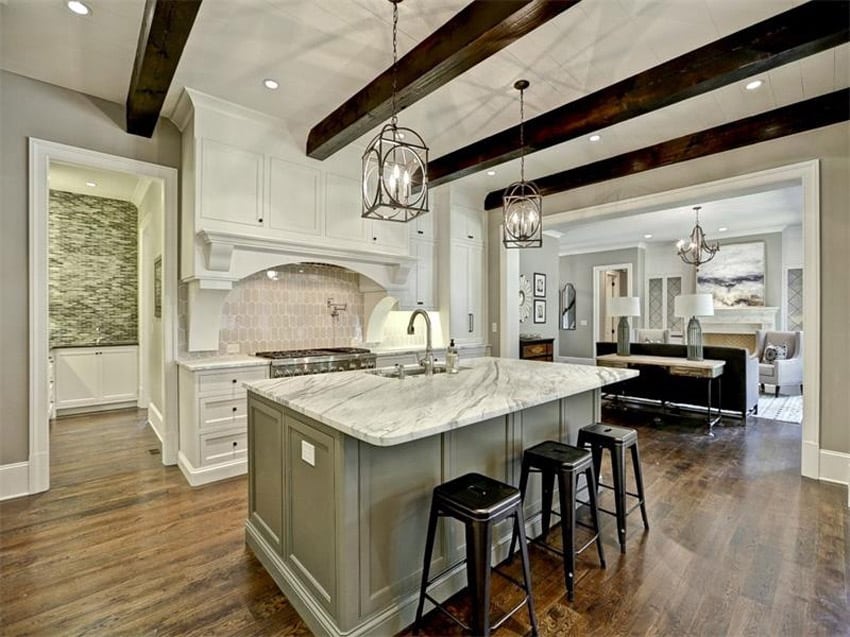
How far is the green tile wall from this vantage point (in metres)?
5.59

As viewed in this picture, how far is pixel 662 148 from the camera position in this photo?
4.18 meters

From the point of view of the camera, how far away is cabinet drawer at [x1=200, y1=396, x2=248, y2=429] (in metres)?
3.40

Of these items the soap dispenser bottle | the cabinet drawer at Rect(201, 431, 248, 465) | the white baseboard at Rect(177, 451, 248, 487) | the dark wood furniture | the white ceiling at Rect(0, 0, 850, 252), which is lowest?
the white baseboard at Rect(177, 451, 248, 487)

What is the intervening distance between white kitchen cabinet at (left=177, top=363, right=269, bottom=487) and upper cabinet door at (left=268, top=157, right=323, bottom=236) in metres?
1.32

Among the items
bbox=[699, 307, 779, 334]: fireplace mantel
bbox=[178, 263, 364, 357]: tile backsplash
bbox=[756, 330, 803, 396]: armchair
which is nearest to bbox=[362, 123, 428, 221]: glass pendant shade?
bbox=[178, 263, 364, 357]: tile backsplash

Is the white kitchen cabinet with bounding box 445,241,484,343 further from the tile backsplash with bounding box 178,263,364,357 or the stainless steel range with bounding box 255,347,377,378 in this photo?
the stainless steel range with bounding box 255,347,377,378

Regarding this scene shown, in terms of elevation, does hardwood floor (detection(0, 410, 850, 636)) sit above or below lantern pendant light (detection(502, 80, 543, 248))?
below

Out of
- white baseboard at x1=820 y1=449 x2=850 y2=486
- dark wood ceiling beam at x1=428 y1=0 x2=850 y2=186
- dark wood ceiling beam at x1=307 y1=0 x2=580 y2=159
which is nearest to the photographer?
dark wood ceiling beam at x1=307 y1=0 x2=580 y2=159

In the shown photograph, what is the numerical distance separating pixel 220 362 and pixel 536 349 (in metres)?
4.43

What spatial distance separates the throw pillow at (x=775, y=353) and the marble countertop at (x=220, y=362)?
779cm

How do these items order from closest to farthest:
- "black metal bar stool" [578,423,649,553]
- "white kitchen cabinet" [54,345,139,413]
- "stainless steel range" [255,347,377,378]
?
"black metal bar stool" [578,423,649,553], "stainless steel range" [255,347,377,378], "white kitchen cabinet" [54,345,139,413]

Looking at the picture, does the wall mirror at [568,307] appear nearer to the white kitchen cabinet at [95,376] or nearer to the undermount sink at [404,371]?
the undermount sink at [404,371]

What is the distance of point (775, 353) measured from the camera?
272 inches

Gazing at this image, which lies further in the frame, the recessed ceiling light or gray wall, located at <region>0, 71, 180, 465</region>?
gray wall, located at <region>0, 71, 180, 465</region>
